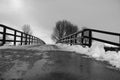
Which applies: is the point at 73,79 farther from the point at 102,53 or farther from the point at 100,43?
the point at 100,43

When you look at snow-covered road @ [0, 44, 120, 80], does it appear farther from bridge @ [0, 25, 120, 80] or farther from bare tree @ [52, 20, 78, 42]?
bare tree @ [52, 20, 78, 42]

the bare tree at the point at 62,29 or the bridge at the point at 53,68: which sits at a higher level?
the bare tree at the point at 62,29

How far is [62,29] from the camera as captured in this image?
5284cm

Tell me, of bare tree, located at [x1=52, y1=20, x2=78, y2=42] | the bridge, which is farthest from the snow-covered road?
bare tree, located at [x1=52, y1=20, x2=78, y2=42]

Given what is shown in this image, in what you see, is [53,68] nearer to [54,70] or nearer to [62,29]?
[54,70]

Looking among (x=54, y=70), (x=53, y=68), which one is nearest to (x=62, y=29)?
(x=53, y=68)

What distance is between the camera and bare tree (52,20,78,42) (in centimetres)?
5226

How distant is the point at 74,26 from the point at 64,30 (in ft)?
14.8

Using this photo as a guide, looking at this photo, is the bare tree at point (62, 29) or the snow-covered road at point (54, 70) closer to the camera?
the snow-covered road at point (54, 70)

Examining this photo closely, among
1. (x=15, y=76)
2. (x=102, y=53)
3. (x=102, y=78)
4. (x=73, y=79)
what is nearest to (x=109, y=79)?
(x=102, y=78)

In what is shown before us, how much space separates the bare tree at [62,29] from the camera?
52.3 metres

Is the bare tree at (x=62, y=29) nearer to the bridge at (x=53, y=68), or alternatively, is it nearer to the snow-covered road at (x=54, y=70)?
the snow-covered road at (x=54, y=70)

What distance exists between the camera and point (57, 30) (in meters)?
53.1

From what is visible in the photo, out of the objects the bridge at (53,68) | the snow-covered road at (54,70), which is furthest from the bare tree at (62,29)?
the bridge at (53,68)
